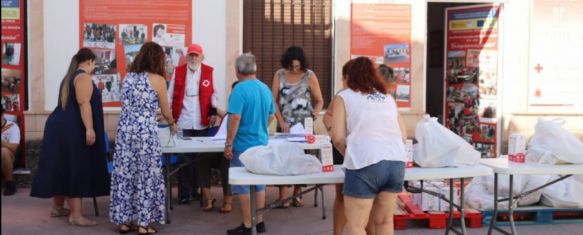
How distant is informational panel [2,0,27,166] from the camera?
834cm

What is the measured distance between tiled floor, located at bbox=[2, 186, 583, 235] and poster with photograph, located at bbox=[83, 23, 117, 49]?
6.67ft

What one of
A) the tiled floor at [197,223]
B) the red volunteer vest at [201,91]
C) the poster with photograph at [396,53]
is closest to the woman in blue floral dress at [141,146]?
the tiled floor at [197,223]

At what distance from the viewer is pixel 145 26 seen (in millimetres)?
8406

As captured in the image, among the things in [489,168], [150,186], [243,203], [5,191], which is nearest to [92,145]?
[150,186]

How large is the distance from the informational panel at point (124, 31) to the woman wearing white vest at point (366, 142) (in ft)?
14.9

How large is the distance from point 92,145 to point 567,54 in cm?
627

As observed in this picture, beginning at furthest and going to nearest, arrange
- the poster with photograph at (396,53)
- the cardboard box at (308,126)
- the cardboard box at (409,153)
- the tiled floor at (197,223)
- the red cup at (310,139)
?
the poster with photograph at (396,53) < the cardboard box at (308,126) < the red cup at (310,139) < the tiled floor at (197,223) < the cardboard box at (409,153)

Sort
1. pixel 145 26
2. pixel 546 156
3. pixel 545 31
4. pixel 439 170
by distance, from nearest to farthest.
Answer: pixel 439 170, pixel 546 156, pixel 145 26, pixel 545 31

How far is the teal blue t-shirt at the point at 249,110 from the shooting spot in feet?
17.8

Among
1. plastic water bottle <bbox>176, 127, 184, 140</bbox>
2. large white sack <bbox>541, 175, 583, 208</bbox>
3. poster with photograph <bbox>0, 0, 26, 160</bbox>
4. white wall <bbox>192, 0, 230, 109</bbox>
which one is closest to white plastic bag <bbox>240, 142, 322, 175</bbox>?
plastic water bottle <bbox>176, 127, 184, 140</bbox>

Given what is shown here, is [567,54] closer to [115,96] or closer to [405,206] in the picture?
[405,206]

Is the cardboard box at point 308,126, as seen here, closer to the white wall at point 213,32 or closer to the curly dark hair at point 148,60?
the curly dark hair at point 148,60

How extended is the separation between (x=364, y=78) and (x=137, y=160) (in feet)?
7.41

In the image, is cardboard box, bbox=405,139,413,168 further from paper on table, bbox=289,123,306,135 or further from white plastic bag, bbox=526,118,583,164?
paper on table, bbox=289,123,306,135
